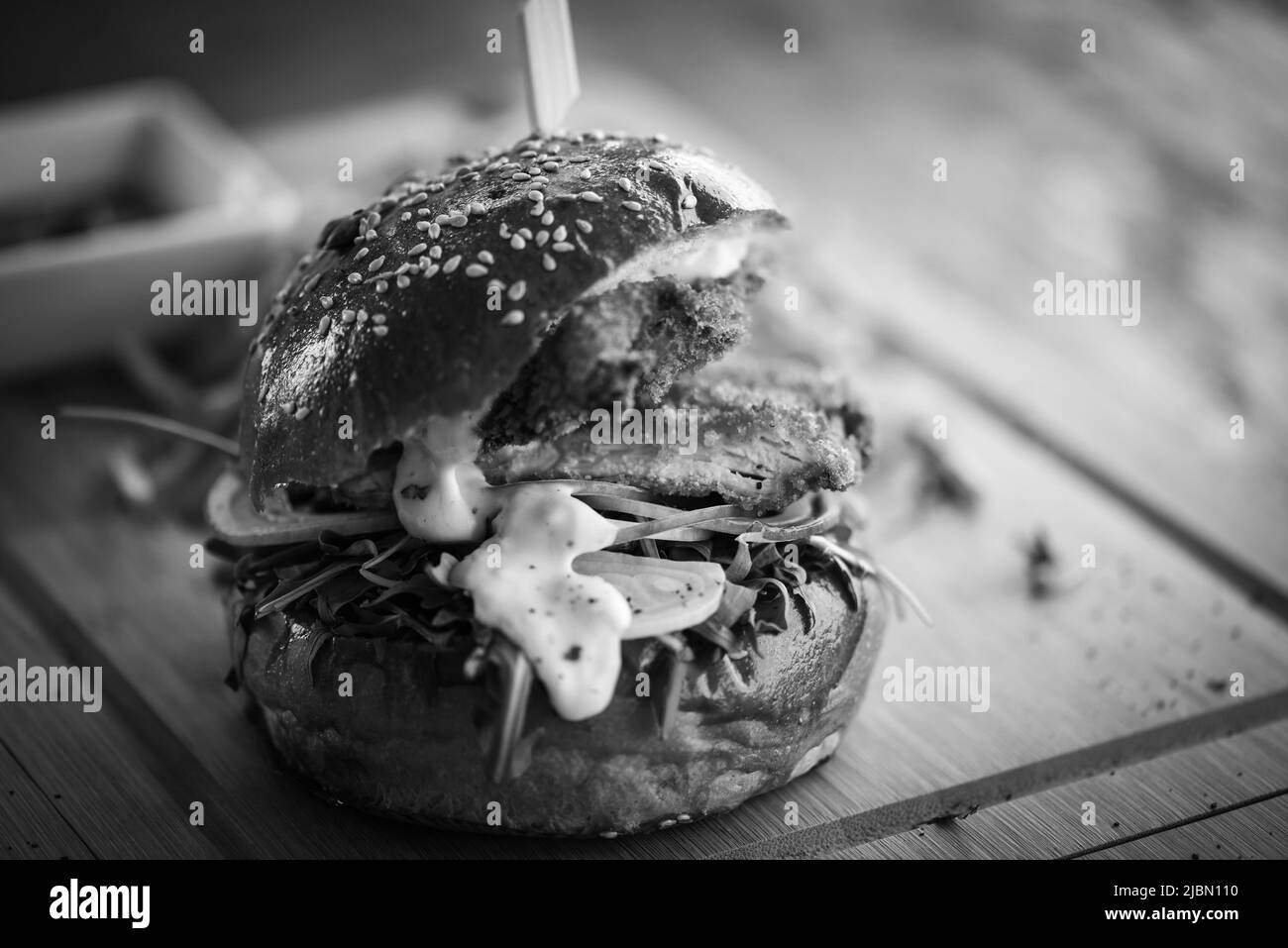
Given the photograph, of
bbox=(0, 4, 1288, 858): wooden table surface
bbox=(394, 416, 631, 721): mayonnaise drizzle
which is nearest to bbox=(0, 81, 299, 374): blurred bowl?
bbox=(0, 4, 1288, 858): wooden table surface

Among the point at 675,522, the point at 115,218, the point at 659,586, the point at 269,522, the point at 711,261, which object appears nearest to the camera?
the point at 659,586

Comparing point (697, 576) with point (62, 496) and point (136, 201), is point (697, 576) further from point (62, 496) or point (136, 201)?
point (136, 201)

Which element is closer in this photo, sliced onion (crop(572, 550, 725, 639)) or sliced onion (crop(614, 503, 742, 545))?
sliced onion (crop(572, 550, 725, 639))

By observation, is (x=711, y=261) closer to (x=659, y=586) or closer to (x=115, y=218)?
(x=659, y=586)

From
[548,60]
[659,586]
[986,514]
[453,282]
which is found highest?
[548,60]

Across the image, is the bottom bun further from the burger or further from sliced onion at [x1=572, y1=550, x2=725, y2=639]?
sliced onion at [x1=572, y1=550, x2=725, y2=639]

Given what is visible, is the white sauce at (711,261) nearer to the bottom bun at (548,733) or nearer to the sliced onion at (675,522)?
the sliced onion at (675,522)

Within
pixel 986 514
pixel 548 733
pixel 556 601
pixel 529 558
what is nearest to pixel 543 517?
pixel 529 558
